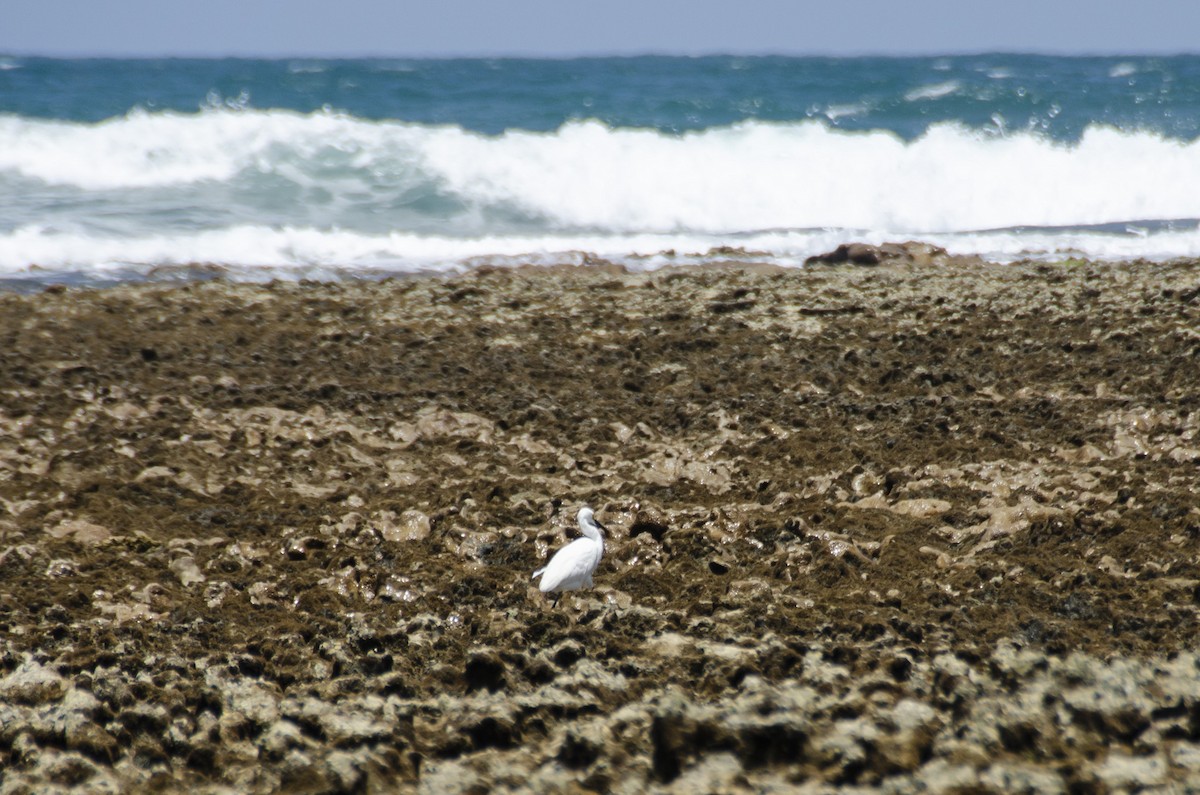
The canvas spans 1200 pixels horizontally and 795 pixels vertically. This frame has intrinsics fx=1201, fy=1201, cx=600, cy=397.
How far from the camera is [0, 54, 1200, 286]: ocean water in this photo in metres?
13.6

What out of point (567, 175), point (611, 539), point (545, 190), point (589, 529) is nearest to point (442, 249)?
point (545, 190)

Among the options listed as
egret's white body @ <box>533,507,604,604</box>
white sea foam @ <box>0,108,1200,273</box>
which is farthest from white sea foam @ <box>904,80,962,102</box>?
egret's white body @ <box>533,507,604,604</box>

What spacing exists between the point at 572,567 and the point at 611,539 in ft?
2.50

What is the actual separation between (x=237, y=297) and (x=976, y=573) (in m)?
6.64

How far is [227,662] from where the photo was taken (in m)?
4.38

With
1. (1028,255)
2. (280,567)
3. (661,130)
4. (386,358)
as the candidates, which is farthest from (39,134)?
(280,567)

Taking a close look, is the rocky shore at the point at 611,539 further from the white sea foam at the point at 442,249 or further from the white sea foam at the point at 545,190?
the white sea foam at the point at 545,190

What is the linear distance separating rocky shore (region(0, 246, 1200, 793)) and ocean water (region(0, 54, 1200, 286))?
164 inches

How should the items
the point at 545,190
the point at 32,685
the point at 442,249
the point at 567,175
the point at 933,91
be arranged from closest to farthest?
the point at 32,685 → the point at 442,249 → the point at 545,190 → the point at 567,175 → the point at 933,91

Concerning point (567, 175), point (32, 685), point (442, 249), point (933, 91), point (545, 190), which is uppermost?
point (933, 91)

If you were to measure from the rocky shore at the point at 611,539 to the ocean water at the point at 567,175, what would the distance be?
4.17m

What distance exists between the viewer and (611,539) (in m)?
5.61

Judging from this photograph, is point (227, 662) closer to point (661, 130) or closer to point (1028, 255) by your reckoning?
point (1028, 255)

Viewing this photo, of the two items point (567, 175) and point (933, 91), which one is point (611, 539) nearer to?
point (567, 175)
